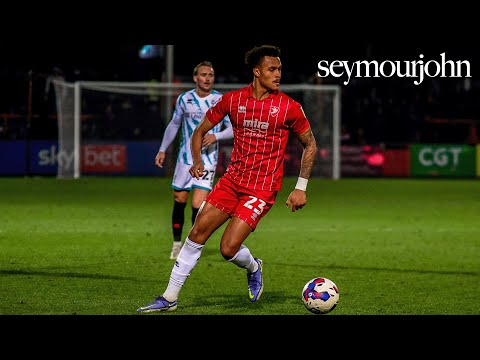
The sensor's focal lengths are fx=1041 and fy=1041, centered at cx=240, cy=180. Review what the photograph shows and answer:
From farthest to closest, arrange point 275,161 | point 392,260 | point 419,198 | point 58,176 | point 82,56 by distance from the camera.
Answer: point 82,56 → point 58,176 → point 419,198 → point 392,260 → point 275,161

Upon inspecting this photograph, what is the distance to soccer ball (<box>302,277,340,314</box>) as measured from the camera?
A: 7.66m

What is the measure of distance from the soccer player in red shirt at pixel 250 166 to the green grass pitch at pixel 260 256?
0.48 m

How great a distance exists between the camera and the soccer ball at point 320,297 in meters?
→ 7.66

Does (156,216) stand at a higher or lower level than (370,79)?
lower

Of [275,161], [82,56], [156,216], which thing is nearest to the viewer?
[275,161]

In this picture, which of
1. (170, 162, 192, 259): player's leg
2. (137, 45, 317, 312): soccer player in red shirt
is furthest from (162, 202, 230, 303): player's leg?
(170, 162, 192, 259): player's leg

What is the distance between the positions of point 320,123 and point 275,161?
20230mm

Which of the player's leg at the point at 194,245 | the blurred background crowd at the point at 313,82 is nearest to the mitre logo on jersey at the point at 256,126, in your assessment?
the player's leg at the point at 194,245

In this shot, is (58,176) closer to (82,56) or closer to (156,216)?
(82,56)

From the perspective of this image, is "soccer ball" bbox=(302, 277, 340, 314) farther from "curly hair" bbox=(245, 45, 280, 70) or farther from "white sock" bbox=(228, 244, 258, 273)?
"curly hair" bbox=(245, 45, 280, 70)

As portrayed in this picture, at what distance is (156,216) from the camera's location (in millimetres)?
16453

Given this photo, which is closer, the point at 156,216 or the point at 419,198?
the point at 156,216

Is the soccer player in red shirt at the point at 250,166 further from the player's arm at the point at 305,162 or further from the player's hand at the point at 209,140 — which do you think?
the player's hand at the point at 209,140

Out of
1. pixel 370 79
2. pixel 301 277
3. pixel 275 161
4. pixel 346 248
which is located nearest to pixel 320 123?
pixel 370 79
